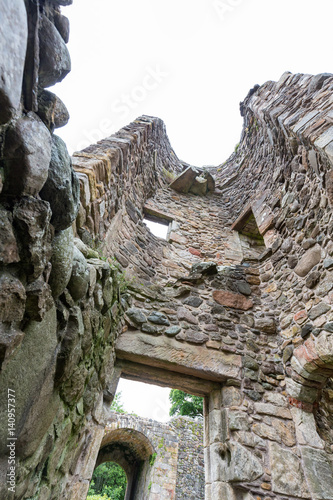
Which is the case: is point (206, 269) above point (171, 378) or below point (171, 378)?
above

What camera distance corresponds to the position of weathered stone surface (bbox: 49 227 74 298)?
3.28ft

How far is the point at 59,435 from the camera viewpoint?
1.41 meters

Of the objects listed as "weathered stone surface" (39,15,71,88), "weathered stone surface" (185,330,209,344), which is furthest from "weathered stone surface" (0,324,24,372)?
"weathered stone surface" (185,330,209,344)

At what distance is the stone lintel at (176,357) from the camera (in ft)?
8.70

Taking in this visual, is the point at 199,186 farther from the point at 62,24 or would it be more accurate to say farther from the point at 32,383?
the point at 32,383

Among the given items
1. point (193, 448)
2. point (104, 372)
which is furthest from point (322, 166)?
point (193, 448)

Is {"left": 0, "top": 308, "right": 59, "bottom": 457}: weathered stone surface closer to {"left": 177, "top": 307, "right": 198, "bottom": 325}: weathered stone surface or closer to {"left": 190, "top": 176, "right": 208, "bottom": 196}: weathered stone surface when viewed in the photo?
{"left": 177, "top": 307, "right": 198, "bottom": 325}: weathered stone surface

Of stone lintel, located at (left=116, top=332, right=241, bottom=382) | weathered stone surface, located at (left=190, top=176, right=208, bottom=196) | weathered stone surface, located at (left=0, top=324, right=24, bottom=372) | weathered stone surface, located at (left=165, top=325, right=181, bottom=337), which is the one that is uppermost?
weathered stone surface, located at (left=190, top=176, right=208, bottom=196)

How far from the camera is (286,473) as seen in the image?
2.18m

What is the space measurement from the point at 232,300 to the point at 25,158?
3011mm

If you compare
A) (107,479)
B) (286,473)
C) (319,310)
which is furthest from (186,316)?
(107,479)

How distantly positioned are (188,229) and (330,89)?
303cm

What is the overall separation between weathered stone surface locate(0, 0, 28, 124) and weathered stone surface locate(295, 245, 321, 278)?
2.87 metres

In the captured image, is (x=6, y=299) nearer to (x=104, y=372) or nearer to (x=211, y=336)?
(x=104, y=372)
